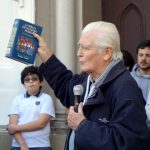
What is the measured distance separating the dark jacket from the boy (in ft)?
6.97

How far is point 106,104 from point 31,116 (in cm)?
224

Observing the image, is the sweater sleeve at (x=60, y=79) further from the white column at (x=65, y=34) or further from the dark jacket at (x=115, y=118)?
the white column at (x=65, y=34)

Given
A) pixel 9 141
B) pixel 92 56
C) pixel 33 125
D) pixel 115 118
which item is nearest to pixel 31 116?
pixel 33 125

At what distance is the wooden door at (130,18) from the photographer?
5289 mm

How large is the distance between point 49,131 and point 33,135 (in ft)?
0.63

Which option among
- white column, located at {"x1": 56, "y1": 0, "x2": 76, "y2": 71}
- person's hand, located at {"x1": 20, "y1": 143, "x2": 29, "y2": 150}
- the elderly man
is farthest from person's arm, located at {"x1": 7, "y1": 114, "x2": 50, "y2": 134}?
the elderly man

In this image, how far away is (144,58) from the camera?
162 inches

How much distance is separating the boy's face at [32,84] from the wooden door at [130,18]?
50.1 inches

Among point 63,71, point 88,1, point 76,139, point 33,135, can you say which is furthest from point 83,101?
point 88,1

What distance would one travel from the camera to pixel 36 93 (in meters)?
4.59

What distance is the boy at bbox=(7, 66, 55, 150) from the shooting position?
4.43 metres

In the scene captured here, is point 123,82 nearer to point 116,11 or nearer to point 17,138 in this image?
point 17,138

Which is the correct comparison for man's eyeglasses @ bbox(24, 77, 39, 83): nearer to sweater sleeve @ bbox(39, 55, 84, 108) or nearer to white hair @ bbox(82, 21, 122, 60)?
sweater sleeve @ bbox(39, 55, 84, 108)

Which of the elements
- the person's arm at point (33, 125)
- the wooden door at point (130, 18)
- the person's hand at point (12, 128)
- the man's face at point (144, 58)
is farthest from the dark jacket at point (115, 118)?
the wooden door at point (130, 18)
